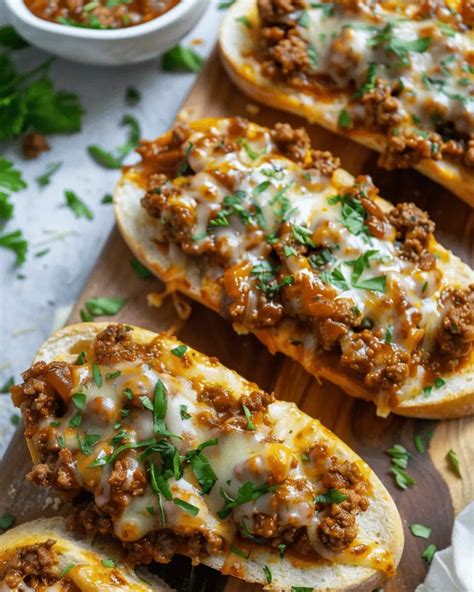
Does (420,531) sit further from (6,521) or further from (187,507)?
(6,521)

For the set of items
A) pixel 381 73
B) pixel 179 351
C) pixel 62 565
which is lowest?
pixel 62 565

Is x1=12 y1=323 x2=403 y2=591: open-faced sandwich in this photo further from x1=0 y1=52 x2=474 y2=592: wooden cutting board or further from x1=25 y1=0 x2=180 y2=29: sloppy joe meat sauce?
x1=25 y1=0 x2=180 y2=29: sloppy joe meat sauce

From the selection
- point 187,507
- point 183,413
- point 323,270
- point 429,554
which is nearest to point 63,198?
point 323,270

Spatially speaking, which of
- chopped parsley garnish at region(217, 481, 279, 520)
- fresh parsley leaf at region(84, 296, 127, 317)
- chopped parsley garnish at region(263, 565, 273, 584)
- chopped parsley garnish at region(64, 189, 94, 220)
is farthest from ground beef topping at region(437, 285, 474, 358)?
chopped parsley garnish at region(64, 189, 94, 220)

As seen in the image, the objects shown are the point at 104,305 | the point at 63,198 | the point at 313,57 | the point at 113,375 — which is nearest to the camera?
the point at 113,375

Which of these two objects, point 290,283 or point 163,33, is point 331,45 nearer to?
point 163,33

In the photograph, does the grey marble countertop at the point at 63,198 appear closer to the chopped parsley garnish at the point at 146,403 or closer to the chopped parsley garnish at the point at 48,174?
the chopped parsley garnish at the point at 48,174
